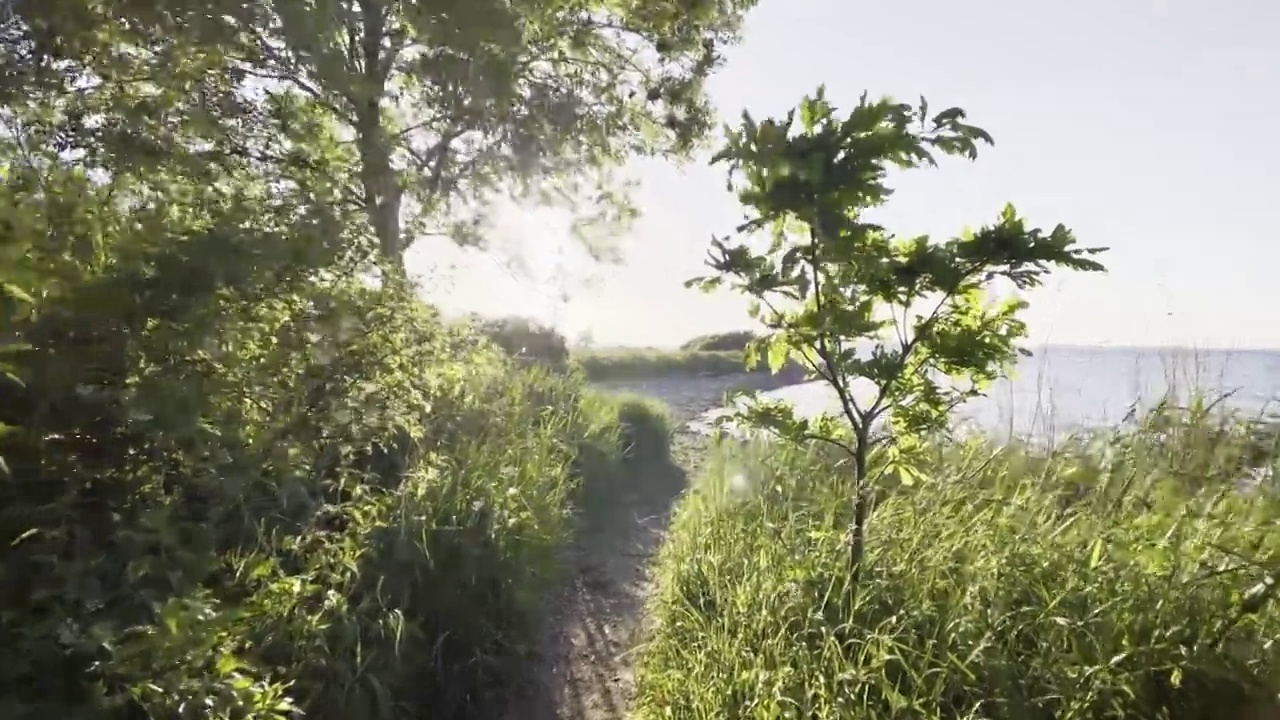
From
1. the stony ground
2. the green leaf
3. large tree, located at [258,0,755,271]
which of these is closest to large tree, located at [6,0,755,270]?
large tree, located at [258,0,755,271]

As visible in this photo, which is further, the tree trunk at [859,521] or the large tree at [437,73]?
the large tree at [437,73]

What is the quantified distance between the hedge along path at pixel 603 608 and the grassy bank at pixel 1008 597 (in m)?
0.28

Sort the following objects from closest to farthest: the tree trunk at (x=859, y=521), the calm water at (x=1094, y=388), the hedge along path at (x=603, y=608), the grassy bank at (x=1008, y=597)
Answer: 1. the grassy bank at (x=1008, y=597)
2. the tree trunk at (x=859, y=521)
3. the hedge along path at (x=603, y=608)
4. the calm water at (x=1094, y=388)

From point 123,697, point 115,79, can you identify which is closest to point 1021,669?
point 123,697

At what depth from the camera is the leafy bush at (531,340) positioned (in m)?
9.64

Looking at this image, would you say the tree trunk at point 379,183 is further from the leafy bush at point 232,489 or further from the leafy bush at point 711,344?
the leafy bush at point 711,344

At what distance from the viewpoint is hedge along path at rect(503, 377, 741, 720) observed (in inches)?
150

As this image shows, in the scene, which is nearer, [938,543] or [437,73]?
[938,543]

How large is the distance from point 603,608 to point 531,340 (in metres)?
6.06

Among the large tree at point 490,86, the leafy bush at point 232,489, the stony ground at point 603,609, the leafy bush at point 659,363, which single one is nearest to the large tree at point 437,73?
the large tree at point 490,86

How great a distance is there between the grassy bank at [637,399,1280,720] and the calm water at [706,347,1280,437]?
8.0 inches

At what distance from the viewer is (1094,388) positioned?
4.63 metres

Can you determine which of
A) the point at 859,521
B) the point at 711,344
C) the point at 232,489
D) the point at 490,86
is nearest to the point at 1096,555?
the point at 859,521

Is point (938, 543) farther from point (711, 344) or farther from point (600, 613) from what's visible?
point (711, 344)
